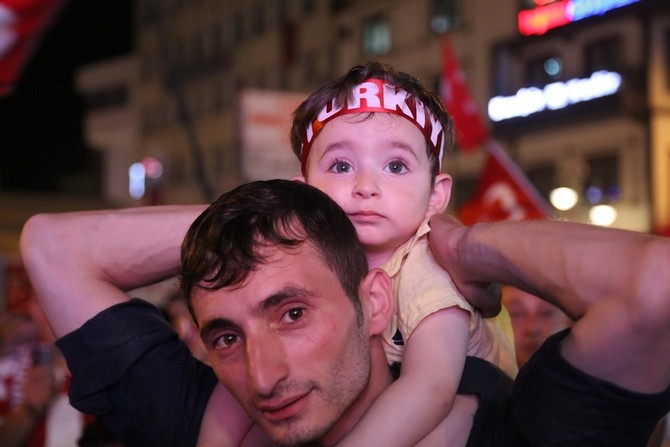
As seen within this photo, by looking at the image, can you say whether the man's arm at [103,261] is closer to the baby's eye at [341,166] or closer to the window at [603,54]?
the baby's eye at [341,166]

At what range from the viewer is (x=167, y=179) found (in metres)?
47.8

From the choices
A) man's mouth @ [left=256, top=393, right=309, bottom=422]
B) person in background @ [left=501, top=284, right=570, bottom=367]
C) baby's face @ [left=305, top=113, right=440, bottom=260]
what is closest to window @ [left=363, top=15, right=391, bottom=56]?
person in background @ [left=501, top=284, right=570, bottom=367]

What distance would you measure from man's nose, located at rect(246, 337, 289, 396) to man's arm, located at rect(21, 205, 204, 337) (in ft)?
1.96

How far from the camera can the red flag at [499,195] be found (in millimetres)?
8352

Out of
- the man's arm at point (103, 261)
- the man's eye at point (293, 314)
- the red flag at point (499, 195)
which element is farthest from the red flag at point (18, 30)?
the red flag at point (499, 195)

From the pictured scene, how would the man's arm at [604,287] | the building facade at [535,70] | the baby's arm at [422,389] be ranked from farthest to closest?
the building facade at [535,70] < the baby's arm at [422,389] < the man's arm at [604,287]

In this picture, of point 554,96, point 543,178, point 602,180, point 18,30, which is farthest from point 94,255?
point 543,178

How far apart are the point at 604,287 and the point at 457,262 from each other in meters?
0.50

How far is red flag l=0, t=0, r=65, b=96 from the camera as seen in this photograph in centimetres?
448

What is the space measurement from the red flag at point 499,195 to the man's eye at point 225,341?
20.8 ft

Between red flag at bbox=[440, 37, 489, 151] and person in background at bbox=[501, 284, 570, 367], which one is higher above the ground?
red flag at bbox=[440, 37, 489, 151]

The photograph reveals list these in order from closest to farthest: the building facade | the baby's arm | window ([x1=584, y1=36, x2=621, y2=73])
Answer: the baby's arm, the building facade, window ([x1=584, y1=36, x2=621, y2=73])

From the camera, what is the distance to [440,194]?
8.83ft

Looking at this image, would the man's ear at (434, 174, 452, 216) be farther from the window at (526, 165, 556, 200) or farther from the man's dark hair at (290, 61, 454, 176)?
the window at (526, 165, 556, 200)
